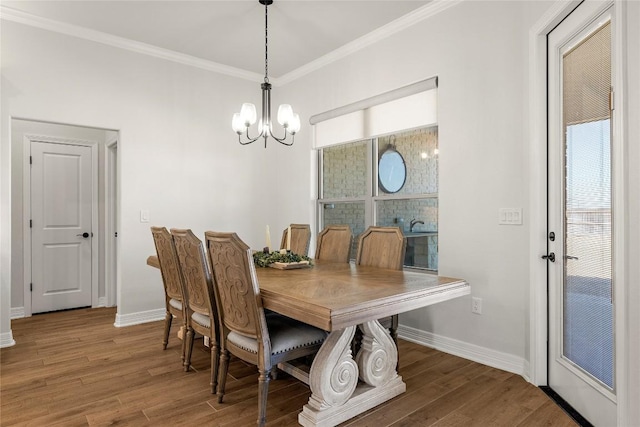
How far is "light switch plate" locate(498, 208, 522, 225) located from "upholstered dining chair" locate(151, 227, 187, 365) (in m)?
2.27

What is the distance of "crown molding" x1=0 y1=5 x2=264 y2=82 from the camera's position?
3324 mm

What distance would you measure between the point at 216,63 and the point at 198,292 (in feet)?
9.85

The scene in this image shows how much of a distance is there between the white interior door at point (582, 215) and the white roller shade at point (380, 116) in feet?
3.39

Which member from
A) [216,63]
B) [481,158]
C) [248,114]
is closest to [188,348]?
[248,114]

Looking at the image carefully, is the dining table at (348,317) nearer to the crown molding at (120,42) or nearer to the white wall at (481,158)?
the white wall at (481,158)

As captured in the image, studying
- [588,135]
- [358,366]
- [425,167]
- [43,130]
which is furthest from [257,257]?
[43,130]

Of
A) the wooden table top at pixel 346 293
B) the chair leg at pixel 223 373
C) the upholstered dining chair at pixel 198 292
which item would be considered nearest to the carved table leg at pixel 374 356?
the wooden table top at pixel 346 293

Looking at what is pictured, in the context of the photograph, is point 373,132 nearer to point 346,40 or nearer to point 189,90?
point 346,40

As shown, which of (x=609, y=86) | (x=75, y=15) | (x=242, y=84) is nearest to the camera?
(x=609, y=86)

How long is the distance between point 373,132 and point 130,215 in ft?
8.42

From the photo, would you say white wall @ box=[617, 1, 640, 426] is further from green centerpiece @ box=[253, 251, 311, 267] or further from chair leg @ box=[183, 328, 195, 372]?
chair leg @ box=[183, 328, 195, 372]

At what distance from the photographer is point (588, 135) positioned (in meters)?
2.10

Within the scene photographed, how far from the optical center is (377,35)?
3.64 metres

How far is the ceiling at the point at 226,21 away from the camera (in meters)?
3.17
